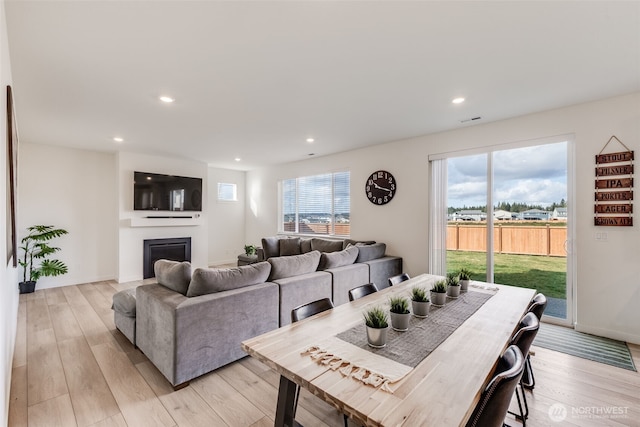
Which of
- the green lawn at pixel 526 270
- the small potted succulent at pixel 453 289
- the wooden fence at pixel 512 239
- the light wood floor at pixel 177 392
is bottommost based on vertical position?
the light wood floor at pixel 177 392

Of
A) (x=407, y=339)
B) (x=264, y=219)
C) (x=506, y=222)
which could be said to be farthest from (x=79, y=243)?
(x=506, y=222)

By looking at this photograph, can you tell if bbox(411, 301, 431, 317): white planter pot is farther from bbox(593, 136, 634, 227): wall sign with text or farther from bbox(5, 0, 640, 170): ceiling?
bbox(593, 136, 634, 227): wall sign with text

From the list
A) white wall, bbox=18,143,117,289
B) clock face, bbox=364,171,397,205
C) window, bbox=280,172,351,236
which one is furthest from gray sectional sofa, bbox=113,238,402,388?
white wall, bbox=18,143,117,289

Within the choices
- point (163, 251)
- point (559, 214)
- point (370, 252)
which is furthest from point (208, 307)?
point (163, 251)

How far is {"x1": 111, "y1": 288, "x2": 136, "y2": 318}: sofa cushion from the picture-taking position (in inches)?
111

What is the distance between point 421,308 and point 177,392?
76.5 inches

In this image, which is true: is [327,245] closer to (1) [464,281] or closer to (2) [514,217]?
(2) [514,217]

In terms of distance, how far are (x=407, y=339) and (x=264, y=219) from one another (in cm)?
631

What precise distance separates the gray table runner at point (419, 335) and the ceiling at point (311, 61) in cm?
190

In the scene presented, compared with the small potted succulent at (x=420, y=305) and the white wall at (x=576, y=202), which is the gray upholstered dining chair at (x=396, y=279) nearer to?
the small potted succulent at (x=420, y=305)

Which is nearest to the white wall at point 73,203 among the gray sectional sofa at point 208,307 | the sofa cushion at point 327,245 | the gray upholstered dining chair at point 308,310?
the gray sectional sofa at point 208,307

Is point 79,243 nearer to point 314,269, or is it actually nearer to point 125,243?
point 125,243

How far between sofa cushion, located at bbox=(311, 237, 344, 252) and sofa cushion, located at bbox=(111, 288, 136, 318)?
3.12 meters

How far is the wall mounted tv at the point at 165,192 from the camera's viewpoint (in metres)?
5.57
